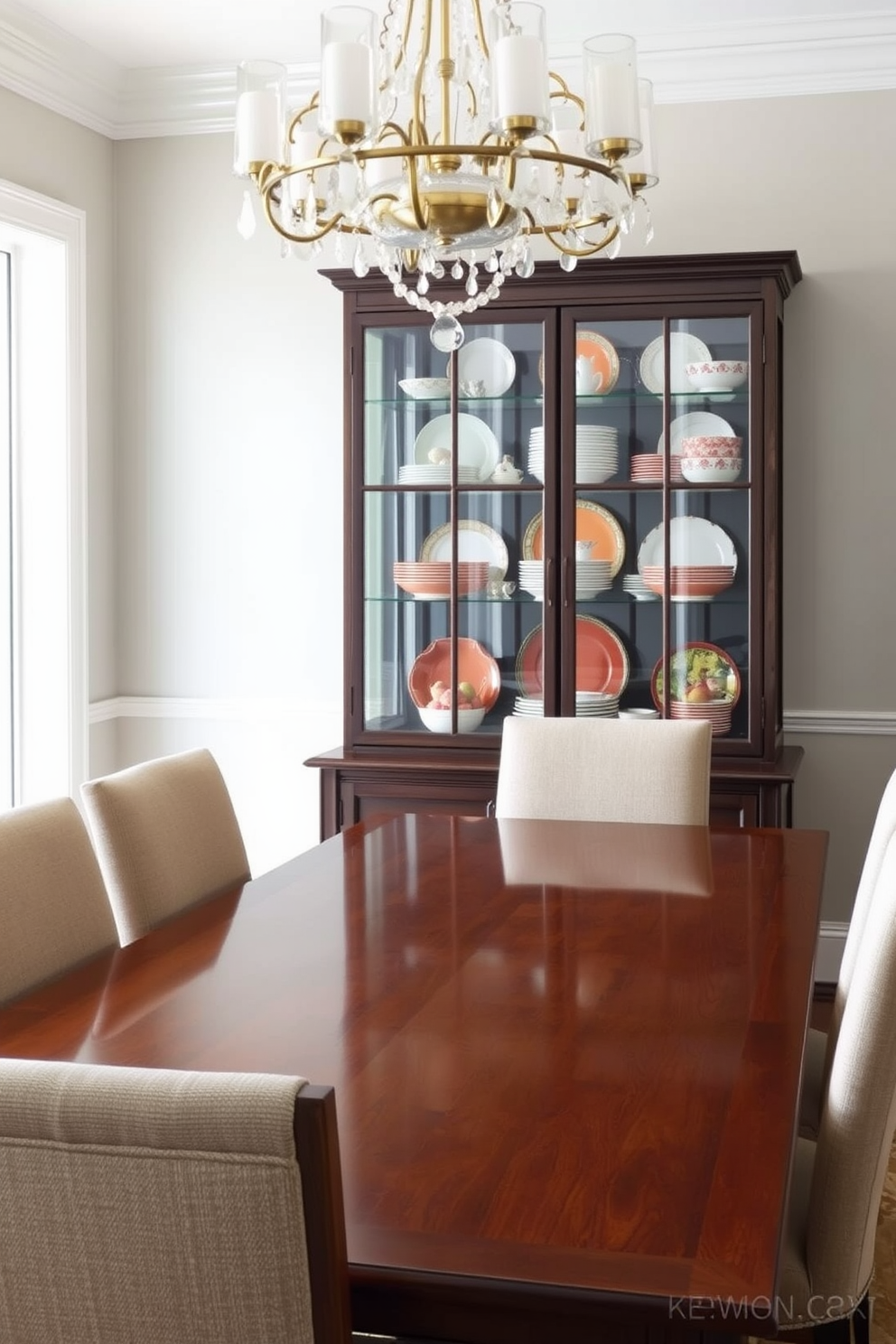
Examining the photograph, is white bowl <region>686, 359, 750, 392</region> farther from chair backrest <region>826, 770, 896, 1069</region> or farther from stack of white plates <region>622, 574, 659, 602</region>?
chair backrest <region>826, 770, 896, 1069</region>

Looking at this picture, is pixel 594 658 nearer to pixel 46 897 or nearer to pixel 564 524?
pixel 564 524

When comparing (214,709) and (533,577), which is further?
(214,709)

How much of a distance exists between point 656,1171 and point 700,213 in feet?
10.5

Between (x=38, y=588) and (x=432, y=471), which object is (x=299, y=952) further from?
(x=38, y=588)

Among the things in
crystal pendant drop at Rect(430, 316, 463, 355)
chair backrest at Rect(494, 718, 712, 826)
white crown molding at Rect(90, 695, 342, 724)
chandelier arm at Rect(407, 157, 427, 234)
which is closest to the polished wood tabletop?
chair backrest at Rect(494, 718, 712, 826)

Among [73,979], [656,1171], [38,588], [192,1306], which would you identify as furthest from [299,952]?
[38,588]

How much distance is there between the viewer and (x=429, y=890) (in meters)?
2.23

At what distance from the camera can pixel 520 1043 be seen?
1.52 metres

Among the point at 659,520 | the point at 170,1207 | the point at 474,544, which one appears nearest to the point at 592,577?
the point at 659,520

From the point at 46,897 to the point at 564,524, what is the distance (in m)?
2.00

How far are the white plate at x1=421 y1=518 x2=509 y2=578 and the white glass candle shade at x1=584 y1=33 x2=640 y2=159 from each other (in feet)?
5.96

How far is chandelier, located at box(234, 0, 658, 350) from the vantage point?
1.77m

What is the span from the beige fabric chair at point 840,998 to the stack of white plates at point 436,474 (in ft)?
5.59

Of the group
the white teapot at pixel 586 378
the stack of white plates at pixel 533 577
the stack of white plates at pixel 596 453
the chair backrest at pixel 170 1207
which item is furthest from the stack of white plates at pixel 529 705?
the chair backrest at pixel 170 1207
